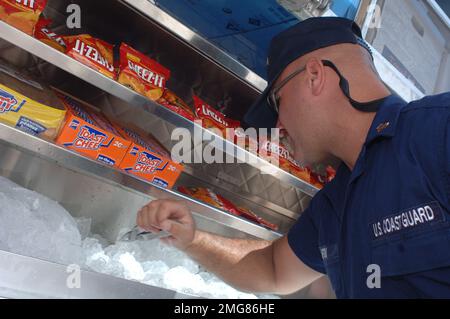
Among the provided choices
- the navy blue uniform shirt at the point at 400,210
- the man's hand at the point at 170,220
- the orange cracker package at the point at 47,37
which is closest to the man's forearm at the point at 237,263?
the man's hand at the point at 170,220

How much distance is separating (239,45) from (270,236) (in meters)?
0.88

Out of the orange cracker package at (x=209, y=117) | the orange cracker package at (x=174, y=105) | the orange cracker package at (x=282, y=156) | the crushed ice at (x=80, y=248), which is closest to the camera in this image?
the crushed ice at (x=80, y=248)

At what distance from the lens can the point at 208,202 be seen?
1.97 m

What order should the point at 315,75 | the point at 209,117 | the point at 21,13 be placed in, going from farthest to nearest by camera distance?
the point at 209,117 < the point at 315,75 < the point at 21,13

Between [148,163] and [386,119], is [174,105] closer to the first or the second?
[148,163]

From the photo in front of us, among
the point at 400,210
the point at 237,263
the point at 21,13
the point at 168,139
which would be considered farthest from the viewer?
the point at 168,139

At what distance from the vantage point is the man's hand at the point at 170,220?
60.0 inches

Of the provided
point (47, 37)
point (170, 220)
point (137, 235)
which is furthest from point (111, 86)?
point (137, 235)

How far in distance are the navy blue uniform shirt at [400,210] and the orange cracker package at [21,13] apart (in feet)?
3.52

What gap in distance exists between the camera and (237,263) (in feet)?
6.04

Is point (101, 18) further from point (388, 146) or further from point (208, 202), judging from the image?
point (388, 146)

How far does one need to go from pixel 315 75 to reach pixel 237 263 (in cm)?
82

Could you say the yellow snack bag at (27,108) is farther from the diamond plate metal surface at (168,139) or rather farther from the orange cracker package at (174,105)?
the orange cracker package at (174,105)
